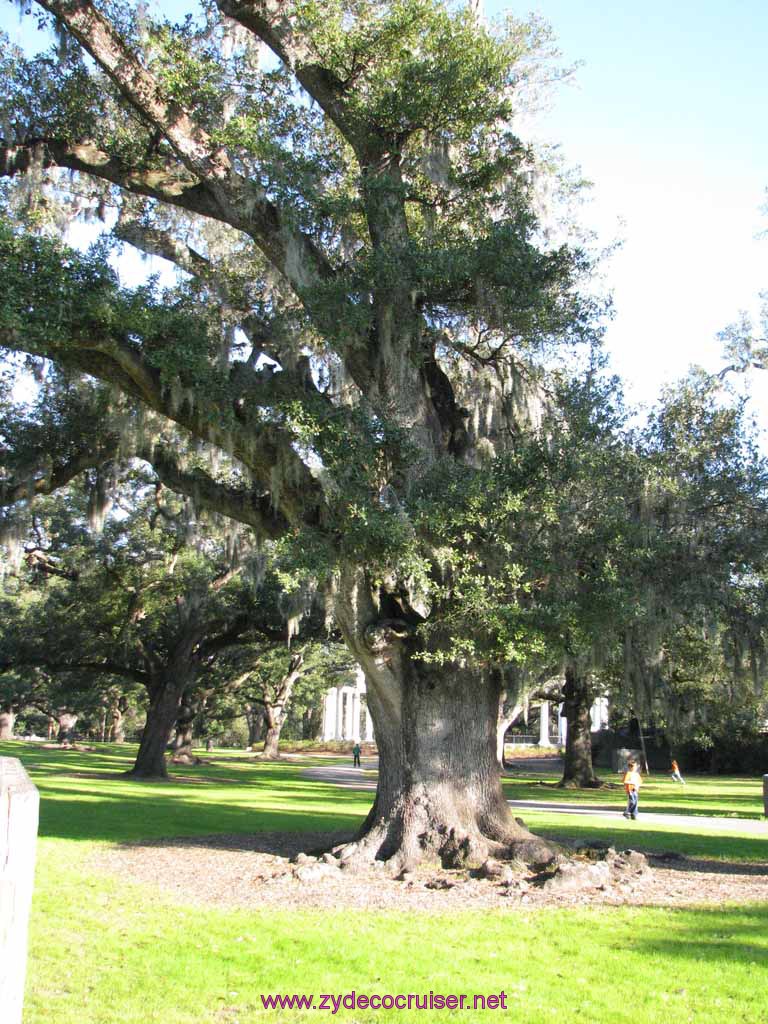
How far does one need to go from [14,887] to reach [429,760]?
30.7 feet

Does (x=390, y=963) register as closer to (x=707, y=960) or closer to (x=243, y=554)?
(x=707, y=960)

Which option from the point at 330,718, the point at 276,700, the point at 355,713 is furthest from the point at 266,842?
the point at 330,718

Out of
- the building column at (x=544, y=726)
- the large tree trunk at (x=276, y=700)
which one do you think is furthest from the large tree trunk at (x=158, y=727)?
the building column at (x=544, y=726)

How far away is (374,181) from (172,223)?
4.38 meters

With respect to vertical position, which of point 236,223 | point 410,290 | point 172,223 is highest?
point 172,223

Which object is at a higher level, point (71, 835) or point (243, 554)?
point (243, 554)

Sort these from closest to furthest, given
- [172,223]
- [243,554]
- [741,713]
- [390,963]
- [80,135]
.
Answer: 1. [390,963]
2. [80,135]
3. [172,223]
4. [243,554]
5. [741,713]

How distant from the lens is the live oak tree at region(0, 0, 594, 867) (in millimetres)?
10086

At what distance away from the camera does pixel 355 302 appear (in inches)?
438

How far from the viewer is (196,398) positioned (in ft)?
34.1

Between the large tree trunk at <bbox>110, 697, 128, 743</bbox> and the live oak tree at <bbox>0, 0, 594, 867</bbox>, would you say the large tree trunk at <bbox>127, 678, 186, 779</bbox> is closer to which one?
the live oak tree at <bbox>0, 0, 594, 867</bbox>

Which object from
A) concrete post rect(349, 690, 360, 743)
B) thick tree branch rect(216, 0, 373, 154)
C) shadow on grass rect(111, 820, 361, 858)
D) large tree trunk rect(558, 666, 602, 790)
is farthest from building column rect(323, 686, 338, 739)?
thick tree branch rect(216, 0, 373, 154)

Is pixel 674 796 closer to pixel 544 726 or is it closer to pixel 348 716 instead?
pixel 544 726

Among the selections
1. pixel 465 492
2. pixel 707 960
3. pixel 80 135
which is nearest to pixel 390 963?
pixel 707 960
